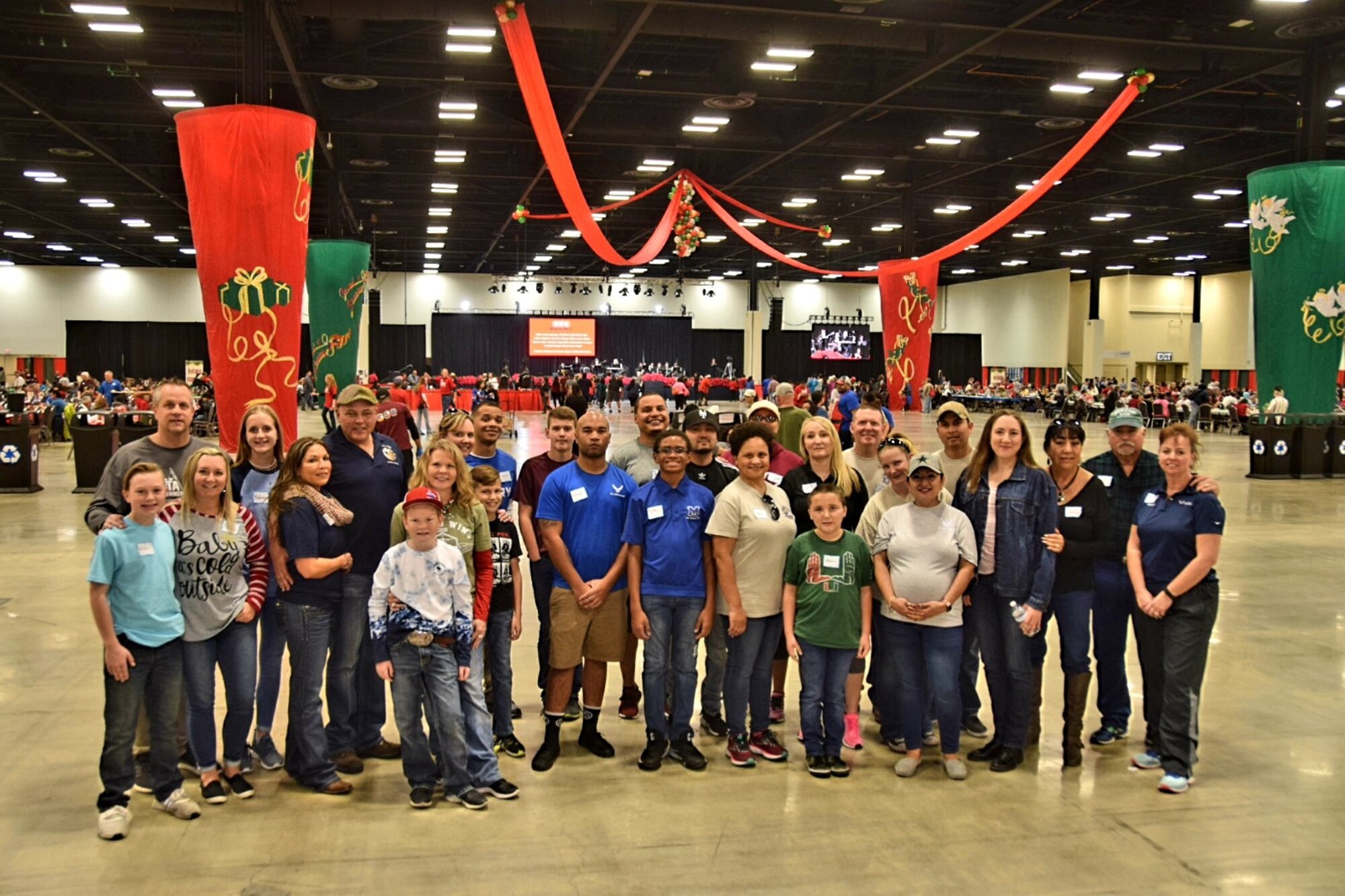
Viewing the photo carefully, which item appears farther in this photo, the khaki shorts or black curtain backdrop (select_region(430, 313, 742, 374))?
black curtain backdrop (select_region(430, 313, 742, 374))

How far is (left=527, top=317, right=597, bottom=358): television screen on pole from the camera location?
41.1 metres

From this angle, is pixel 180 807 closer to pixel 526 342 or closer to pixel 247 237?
pixel 247 237

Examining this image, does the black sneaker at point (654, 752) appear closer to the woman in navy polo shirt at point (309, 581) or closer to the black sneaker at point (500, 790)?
the black sneaker at point (500, 790)

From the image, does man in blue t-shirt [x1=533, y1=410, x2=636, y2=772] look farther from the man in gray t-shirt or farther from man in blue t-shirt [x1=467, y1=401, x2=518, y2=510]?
the man in gray t-shirt

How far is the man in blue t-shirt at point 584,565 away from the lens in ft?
13.3

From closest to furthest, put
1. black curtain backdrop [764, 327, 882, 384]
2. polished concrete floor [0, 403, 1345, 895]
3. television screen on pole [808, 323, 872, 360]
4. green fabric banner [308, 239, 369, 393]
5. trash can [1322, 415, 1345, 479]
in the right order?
1. polished concrete floor [0, 403, 1345, 895]
2. trash can [1322, 415, 1345, 479]
3. green fabric banner [308, 239, 369, 393]
4. television screen on pole [808, 323, 872, 360]
5. black curtain backdrop [764, 327, 882, 384]

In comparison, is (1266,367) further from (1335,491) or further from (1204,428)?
(1204,428)

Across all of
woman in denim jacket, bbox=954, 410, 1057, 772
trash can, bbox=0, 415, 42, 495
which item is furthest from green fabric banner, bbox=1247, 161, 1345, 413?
trash can, bbox=0, 415, 42, 495

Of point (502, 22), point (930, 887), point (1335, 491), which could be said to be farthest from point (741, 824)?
point (1335, 491)

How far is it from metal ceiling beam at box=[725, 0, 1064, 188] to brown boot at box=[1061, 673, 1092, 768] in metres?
9.06

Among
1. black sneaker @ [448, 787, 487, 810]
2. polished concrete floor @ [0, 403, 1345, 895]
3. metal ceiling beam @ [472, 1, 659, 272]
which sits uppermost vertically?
metal ceiling beam @ [472, 1, 659, 272]

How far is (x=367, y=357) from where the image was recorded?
36.0 m

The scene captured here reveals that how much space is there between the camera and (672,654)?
4035mm

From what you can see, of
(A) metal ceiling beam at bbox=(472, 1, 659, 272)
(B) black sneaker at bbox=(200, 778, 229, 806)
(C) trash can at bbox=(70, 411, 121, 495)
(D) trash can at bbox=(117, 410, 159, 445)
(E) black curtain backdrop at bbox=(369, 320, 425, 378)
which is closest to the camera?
(B) black sneaker at bbox=(200, 778, 229, 806)
